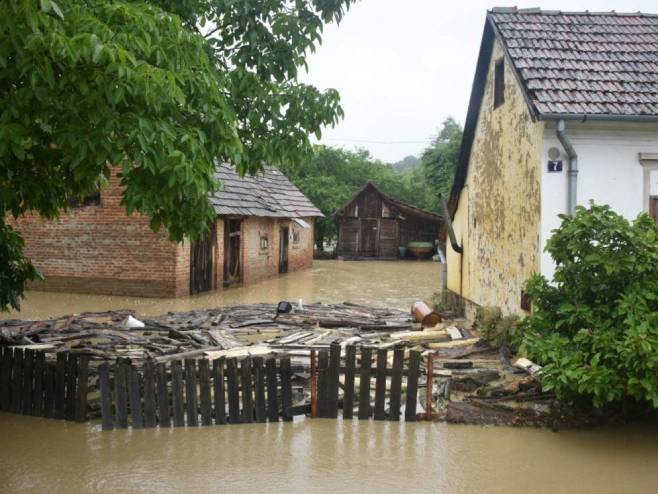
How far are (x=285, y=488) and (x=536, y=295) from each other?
3.85m

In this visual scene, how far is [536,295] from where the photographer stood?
7.96 m

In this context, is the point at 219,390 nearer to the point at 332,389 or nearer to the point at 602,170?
the point at 332,389

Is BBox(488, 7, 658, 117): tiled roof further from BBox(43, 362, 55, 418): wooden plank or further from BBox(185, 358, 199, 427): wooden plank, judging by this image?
BBox(43, 362, 55, 418): wooden plank

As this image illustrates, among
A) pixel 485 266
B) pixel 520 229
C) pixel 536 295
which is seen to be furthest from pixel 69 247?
pixel 536 295

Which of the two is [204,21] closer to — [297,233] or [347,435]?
[347,435]

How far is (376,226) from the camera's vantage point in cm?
4150

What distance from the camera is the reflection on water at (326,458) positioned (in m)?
6.20

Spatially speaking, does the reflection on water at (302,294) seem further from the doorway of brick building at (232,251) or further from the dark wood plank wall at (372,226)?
the dark wood plank wall at (372,226)

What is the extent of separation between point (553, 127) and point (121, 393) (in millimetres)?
7337

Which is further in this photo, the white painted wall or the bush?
the white painted wall

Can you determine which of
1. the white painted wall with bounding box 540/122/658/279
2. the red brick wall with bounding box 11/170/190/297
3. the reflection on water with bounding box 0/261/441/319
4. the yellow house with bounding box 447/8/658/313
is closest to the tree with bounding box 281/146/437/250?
the reflection on water with bounding box 0/261/441/319

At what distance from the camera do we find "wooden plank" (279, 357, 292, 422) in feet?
25.2

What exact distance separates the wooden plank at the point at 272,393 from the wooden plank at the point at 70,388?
2.25 metres

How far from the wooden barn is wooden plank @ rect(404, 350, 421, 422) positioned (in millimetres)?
33398
